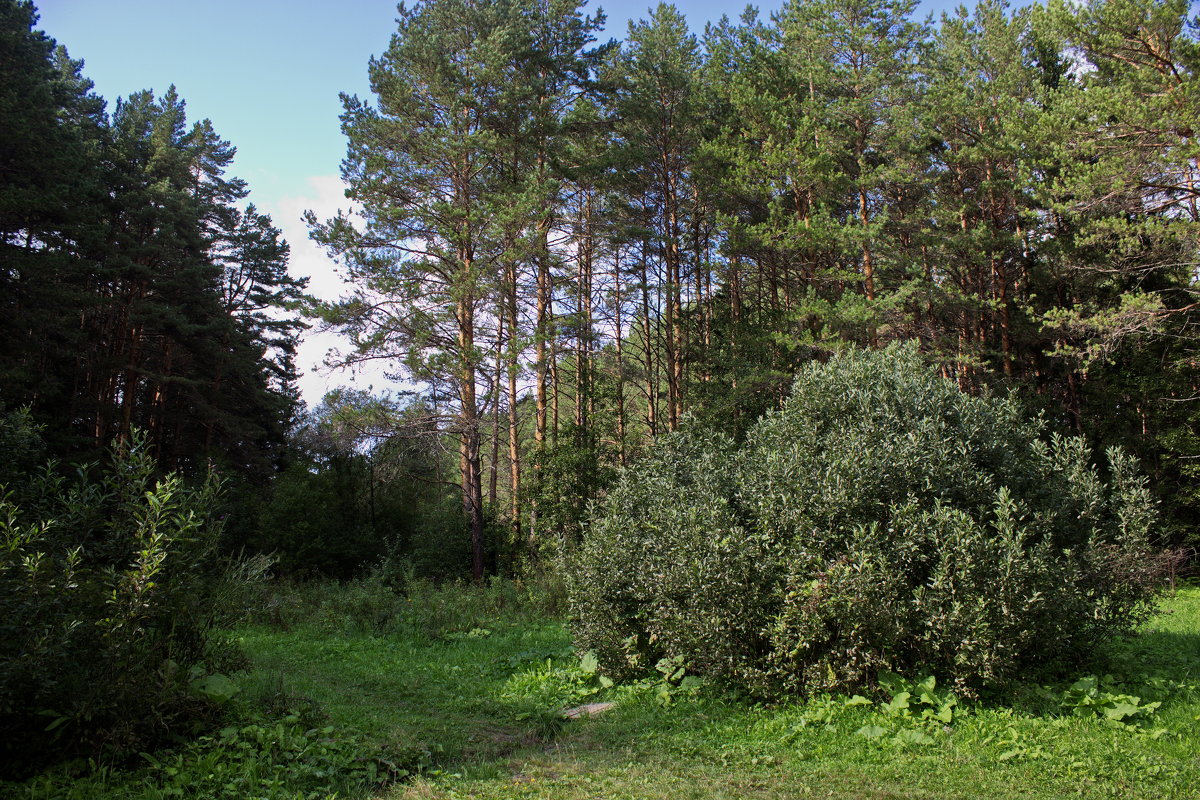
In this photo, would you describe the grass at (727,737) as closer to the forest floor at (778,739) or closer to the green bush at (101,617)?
the forest floor at (778,739)

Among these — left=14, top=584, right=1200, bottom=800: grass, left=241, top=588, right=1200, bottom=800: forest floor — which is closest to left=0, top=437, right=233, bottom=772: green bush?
left=14, top=584, right=1200, bottom=800: grass

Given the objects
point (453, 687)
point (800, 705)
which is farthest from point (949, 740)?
point (453, 687)

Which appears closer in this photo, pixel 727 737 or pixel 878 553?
pixel 727 737

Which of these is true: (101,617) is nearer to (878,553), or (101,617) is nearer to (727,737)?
(727,737)

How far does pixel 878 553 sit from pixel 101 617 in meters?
6.81

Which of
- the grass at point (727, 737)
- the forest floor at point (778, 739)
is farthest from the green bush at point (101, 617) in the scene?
the forest floor at point (778, 739)

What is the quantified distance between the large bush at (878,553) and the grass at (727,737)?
0.49 metres

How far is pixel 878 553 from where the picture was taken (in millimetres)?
6719

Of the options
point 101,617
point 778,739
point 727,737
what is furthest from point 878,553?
point 101,617

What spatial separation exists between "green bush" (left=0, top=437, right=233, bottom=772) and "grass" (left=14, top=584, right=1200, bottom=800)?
507mm

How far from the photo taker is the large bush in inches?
256

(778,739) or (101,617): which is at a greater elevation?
(101,617)

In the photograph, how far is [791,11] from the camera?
19453mm

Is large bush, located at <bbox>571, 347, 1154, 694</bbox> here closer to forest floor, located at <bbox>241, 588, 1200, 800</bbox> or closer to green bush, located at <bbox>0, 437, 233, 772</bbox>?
forest floor, located at <bbox>241, 588, 1200, 800</bbox>
